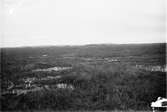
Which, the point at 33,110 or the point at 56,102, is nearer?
the point at 33,110

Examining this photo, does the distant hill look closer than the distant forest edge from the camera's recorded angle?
No

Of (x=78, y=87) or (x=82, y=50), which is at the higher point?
(x=82, y=50)

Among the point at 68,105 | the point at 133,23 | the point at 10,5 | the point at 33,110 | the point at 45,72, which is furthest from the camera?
the point at 45,72

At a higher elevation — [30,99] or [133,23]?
[133,23]

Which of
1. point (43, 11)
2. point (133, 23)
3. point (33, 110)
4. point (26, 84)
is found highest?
point (43, 11)

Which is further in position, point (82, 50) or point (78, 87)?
point (82, 50)

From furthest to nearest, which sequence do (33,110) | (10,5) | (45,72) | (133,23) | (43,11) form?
(45,72) → (133,23) → (43,11) → (10,5) → (33,110)

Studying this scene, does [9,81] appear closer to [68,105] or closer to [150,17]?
[68,105]

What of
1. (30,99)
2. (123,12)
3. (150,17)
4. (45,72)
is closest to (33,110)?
(30,99)

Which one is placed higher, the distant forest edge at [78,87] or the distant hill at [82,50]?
the distant hill at [82,50]

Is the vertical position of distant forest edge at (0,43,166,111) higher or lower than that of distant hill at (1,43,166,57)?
lower

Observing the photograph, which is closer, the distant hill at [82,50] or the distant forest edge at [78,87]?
the distant forest edge at [78,87]
